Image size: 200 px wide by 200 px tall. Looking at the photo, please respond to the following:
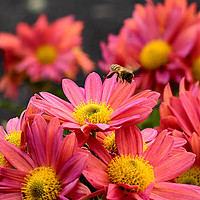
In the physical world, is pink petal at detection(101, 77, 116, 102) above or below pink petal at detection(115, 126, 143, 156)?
above

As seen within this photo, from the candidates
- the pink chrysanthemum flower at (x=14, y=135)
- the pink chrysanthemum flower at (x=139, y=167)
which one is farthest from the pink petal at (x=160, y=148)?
the pink chrysanthemum flower at (x=14, y=135)

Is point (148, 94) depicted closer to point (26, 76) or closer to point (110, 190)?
point (110, 190)

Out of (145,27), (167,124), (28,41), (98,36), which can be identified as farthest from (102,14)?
(167,124)

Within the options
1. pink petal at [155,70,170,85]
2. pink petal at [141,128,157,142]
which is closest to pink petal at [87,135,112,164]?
pink petal at [141,128,157,142]

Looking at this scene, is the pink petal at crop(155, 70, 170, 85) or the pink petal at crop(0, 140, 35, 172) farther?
the pink petal at crop(155, 70, 170, 85)

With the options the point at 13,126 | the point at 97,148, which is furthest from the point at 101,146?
the point at 13,126

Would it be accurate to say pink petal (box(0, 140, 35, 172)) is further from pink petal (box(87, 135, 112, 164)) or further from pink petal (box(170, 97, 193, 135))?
pink petal (box(170, 97, 193, 135))

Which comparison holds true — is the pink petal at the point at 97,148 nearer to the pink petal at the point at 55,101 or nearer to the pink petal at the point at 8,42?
the pink petal at the point at 55,101

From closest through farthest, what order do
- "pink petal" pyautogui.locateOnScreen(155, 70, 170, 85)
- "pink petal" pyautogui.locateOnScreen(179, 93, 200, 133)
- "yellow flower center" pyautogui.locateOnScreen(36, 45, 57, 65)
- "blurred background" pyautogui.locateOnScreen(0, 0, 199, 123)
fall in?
"pink petal" pyautogui.locateOnScreen(179, 93, 200, 133) → "pink petal" pyautogui.locateOnScreen(155, 70, 170, 85) → "yellow flower center" pyautogui.locateOnScreen(36, 45, 57, 65) → "blurred background" pyautogui.locateOnScreen(0, 0, 199, 123)
